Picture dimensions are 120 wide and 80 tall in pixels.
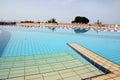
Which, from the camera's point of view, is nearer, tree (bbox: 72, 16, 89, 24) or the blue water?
the blue water

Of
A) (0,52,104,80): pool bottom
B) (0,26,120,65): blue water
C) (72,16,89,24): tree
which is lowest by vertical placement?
(0,52,104,80): pool bottom

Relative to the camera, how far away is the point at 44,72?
3717mm

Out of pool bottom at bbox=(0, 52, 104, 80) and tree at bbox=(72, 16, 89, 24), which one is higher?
tree at bbox=(72, 16, 89, 24)

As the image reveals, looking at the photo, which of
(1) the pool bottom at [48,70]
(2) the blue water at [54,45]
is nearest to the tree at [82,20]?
(2) the blue water at [54,45]

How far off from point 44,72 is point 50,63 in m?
0.84

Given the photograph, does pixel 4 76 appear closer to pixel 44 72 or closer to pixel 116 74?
pixel 44 72

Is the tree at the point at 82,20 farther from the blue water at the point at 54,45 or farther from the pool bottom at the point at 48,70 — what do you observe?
the pool bottom at the point at 48,70

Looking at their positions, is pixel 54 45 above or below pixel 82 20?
below

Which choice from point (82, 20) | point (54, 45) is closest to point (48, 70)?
point (54, 45)

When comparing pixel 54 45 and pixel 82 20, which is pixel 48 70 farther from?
pixel 82 20

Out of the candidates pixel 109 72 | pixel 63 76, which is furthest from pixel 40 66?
pixel 109 72

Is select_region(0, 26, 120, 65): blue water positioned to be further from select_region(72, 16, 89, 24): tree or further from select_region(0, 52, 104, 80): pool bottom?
select_region(72, 16, 89, 24): tree

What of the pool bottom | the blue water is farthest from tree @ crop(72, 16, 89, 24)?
the pool bottom

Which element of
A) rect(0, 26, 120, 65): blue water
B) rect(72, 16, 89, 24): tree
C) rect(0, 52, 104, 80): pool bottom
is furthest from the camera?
rect(72, 16, 89, 24): tree
